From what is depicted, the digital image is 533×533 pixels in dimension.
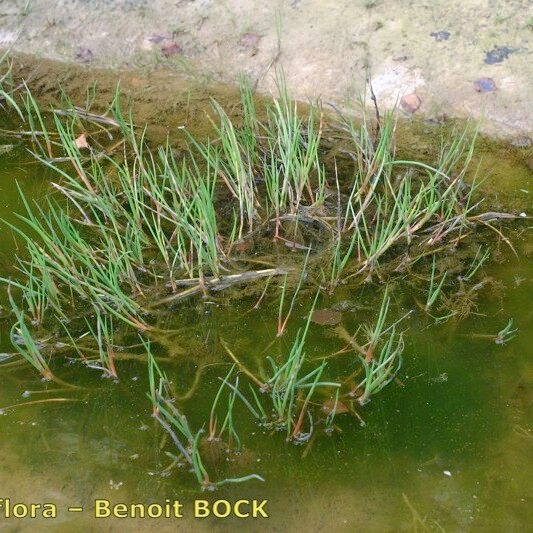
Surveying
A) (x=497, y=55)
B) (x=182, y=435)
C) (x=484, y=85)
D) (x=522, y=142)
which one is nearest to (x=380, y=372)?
(x=182, y=435)

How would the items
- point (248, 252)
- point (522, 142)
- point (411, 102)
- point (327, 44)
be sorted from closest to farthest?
point (248, 252), point (522, 142), point (411, 102), point (327, 44)

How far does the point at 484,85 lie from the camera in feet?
9.55

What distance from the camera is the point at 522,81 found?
2.88 meters

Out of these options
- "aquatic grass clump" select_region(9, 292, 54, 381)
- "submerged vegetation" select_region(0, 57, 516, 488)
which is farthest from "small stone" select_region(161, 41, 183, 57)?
"aquatic grass clump" select_region(9, 292, 54, 381)

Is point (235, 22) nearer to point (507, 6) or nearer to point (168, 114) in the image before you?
point (168, 114)

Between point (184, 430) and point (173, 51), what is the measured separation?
2.05 metres

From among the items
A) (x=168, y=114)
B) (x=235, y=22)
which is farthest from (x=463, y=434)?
(x=235, y=22)

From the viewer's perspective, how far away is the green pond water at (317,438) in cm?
173

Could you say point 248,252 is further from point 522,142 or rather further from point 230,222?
point 522,142

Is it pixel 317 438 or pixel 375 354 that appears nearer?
pixel 317 438

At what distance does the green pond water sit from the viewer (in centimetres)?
173

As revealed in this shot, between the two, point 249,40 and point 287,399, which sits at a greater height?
point 249,40

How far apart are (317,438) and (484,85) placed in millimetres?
1715

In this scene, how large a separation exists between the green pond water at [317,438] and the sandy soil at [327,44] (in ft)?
3.47
